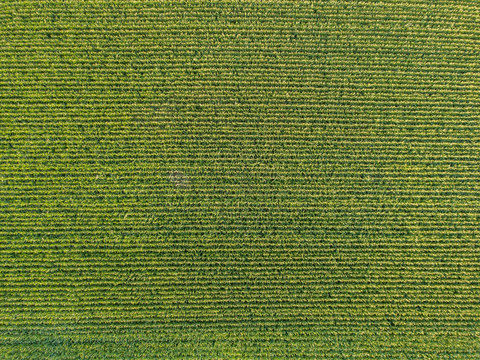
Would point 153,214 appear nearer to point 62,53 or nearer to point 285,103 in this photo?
point 285,103

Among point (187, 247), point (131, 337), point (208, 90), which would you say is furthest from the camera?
point (208, 90)

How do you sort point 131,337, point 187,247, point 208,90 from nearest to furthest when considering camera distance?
point 131,337
point 187,247
point 208,90

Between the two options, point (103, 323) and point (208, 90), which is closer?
point (103, 323)

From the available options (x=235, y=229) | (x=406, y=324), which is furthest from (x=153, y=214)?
(x=406, y=324)

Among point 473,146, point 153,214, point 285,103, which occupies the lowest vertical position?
point 153,214

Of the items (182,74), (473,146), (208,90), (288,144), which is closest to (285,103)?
(288,144)

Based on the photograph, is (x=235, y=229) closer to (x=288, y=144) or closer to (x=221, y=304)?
(x=221, y=304)

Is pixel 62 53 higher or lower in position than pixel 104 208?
higher
